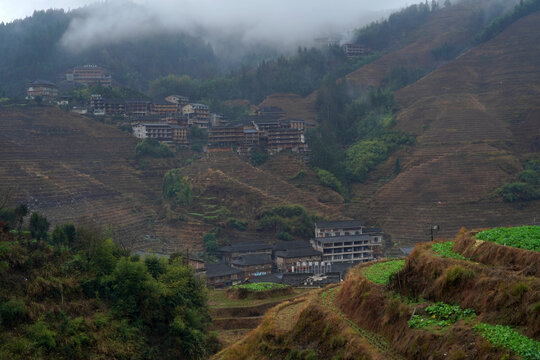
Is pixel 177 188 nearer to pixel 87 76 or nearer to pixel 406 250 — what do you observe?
pixel 406 250

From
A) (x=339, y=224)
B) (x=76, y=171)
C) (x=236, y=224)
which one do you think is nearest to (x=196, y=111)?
(x=76, y=171)

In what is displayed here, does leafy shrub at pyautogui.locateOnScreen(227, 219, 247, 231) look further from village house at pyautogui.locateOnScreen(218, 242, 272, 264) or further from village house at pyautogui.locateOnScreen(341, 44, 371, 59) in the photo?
village house at pyautogui.locateOnScreen(341, 44, 371, 59)

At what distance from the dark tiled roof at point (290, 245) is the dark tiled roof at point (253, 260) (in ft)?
4.37

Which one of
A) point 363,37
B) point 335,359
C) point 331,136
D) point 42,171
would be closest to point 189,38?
point 363,37

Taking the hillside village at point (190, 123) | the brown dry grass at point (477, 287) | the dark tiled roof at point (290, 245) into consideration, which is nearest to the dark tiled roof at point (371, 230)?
the dark tiled roof at point (290, 245)

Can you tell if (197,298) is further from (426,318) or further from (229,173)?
(229,173)

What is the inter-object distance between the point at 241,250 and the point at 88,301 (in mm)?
22154

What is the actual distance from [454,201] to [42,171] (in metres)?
33.2

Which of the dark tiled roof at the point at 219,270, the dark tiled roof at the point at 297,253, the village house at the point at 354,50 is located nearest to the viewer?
the dark tiled roof at the point at 219,270

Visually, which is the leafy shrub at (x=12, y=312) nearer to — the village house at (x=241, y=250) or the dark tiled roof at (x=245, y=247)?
the village house at (x=241, y=250)

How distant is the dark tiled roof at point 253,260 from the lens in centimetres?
3741

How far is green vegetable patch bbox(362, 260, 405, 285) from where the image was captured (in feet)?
46.3

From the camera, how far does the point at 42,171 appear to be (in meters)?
44.2

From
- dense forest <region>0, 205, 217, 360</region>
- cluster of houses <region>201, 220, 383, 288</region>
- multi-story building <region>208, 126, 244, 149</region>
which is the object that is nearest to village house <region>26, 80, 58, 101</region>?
multi-story building <region>208, 126, 244, 149</region>
